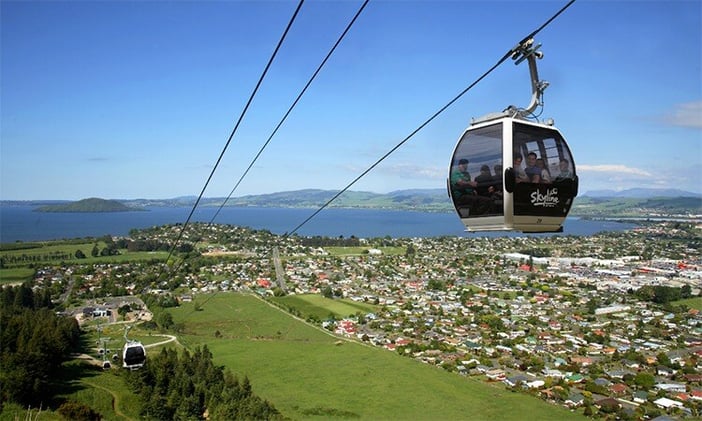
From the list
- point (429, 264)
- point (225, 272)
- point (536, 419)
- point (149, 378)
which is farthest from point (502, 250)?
point (149, 378)

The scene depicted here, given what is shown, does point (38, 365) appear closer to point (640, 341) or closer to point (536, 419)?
point (536, 419)

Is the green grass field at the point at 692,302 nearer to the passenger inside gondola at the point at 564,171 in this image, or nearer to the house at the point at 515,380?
the house at the point at 515,380

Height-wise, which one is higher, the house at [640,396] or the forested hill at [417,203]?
the forested hill at [417,203]

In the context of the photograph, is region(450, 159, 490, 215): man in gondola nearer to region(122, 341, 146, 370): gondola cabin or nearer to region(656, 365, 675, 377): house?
region(122, 341, 146, 370): gondola cabin

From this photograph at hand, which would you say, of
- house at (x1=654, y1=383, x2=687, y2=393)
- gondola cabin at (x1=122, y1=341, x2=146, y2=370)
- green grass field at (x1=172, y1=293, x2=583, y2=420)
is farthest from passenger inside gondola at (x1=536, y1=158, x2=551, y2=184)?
house at (x1=654, y1=383, x2=687, y2=393)

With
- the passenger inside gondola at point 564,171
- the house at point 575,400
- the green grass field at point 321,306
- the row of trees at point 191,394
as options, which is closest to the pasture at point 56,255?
the green grass field at point 321,306

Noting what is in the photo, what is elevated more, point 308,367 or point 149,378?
point 149,378
